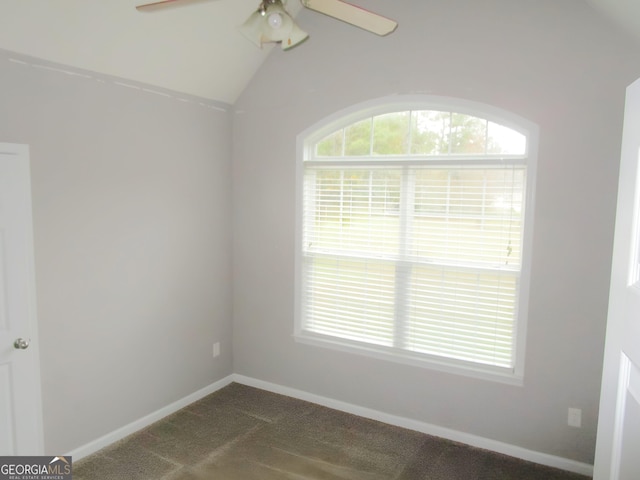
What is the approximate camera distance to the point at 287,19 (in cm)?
186

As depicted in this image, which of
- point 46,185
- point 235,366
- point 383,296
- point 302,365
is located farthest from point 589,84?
point 235,366

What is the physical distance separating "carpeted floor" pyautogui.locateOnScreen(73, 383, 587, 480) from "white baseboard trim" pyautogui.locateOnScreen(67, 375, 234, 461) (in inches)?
1.9

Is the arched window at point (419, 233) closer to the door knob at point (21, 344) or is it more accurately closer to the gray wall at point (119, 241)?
the gray wall at point (119, 241)

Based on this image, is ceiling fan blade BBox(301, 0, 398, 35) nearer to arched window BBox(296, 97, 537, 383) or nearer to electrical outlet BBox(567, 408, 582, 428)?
arched window BBox(296, 97, 537, 383)

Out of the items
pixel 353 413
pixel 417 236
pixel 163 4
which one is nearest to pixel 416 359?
pixel 353 413

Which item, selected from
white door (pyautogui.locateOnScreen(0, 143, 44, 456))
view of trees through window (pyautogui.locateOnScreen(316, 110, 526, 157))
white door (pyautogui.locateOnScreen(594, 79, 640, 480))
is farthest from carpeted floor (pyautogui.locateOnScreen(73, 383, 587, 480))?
view of trees through window (pyautogui.locateOnScreen(316, 110, 526, 157))

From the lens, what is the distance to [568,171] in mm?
2838

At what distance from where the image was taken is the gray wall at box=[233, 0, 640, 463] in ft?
9.06

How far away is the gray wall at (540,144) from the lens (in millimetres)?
2762

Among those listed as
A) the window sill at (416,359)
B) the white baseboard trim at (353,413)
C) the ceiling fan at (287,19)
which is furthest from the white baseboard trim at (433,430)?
the ceiling fan at (287,19)

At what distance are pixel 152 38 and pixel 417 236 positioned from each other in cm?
219

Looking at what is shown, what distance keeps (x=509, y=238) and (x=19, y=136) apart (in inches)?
117

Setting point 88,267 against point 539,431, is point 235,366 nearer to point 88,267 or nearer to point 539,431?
point 88,267

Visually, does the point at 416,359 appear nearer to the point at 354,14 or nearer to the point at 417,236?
the point at 417,236
